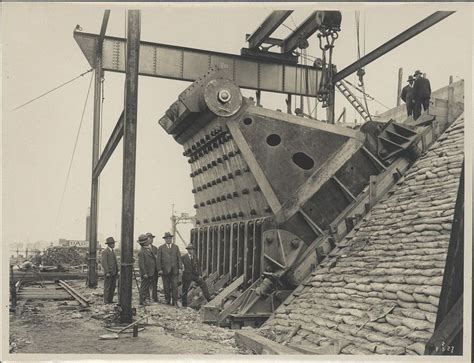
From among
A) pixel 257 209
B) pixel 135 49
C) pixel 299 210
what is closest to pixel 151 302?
pixel 257 209

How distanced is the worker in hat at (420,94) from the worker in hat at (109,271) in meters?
7.51

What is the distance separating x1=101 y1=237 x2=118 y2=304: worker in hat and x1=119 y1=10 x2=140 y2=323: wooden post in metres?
4.19

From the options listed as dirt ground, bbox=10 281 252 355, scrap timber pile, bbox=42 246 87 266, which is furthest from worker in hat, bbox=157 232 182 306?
scrap timber pile, bbox=42 246 87 266

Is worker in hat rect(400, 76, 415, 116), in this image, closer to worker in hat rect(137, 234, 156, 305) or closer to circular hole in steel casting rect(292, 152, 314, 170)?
circular hole in steel casting rect(292, 152, 314, 170)

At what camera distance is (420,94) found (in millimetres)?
12883

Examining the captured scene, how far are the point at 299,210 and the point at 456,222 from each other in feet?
17.2

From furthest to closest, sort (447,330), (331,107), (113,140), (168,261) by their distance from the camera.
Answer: (331,107) < (168,261) < (113,140) < (447,330)

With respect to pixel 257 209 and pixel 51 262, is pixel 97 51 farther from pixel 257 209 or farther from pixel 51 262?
pixel 51 262

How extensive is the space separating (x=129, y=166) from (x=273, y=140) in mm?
3433

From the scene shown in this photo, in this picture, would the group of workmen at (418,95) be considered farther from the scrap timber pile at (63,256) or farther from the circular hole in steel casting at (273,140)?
the scrap timber pile at (63,256)

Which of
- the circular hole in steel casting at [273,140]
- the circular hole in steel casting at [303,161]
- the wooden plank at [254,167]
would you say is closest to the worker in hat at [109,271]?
the wooden plank at [254,167]

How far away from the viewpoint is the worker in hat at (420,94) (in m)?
12.8

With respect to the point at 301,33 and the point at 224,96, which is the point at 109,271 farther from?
the point at 301,33

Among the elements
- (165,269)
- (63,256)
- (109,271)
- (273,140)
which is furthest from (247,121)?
(63,256)
